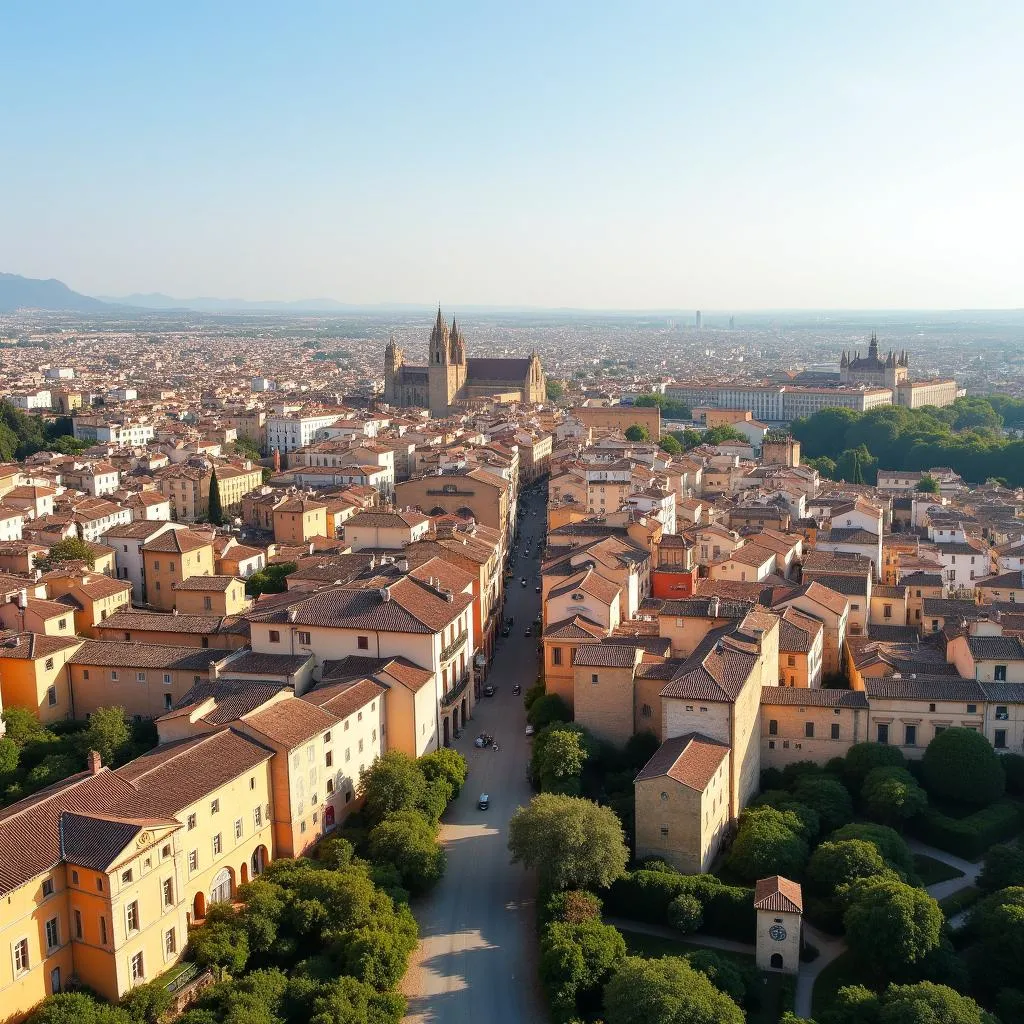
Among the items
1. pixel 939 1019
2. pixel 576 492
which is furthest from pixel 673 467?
pixel 939 1019

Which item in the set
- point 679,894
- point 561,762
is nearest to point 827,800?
point 679,894

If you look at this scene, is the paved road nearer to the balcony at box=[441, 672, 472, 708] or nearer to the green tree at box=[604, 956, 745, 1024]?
the balcony at box=[441, 672, 472, 708]

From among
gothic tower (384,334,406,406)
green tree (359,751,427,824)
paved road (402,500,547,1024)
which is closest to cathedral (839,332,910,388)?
gothic tower (384,334,406,406)

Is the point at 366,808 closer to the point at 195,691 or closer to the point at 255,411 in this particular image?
the point at 195,691

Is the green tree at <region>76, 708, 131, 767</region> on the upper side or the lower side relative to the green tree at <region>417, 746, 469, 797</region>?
upper

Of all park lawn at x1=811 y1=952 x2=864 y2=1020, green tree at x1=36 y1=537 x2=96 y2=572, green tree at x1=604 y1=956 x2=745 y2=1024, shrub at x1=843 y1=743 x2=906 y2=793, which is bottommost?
park lawn at x1=811 y1=952 x2=864 y2=1020

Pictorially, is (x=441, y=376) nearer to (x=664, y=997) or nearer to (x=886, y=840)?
(x=886, y=840)

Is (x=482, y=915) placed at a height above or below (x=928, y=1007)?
below

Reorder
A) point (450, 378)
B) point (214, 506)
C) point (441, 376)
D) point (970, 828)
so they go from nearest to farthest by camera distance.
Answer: point (970, 828) < point (214, 506) < point (441, 376) < point (450, 378)
